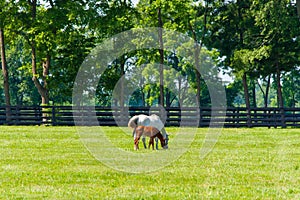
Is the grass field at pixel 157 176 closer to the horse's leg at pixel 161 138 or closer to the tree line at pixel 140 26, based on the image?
the horse's leg at pixel 161 138

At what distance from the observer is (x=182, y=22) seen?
42688mm

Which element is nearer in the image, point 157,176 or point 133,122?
point 157,176

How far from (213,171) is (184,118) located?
1955 centimetres

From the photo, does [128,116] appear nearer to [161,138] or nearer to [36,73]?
[36,73]

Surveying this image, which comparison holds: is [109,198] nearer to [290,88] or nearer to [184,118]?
[184,118]

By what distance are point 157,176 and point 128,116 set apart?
65.9 feet

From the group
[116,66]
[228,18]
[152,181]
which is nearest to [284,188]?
[152,181]

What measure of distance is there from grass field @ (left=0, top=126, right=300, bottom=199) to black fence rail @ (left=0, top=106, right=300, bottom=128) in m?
13.3

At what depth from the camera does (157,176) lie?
11.9 metres

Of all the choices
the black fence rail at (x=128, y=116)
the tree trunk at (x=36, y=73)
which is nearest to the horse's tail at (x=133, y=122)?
the black fence rail at (x=128, y=116)

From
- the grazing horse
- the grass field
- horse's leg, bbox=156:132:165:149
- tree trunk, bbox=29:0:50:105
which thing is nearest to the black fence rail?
tree trunk, bbox=29:0:50:105

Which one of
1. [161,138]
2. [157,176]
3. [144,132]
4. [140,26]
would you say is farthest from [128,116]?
[157,176]

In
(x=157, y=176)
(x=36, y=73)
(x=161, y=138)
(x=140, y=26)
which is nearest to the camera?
(x=157, y=176)

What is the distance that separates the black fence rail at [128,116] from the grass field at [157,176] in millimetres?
13261
